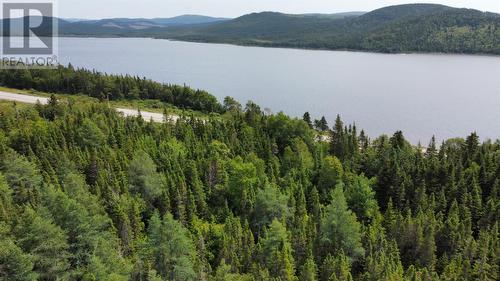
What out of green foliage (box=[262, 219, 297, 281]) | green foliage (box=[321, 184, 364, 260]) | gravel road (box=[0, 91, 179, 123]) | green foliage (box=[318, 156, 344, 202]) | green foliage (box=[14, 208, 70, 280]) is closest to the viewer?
green foliage (box=[14, 208, 70, 280])

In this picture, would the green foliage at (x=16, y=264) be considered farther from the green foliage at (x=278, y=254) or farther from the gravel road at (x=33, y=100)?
the gravel road at (x=33, y=100)

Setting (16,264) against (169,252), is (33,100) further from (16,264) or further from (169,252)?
(169,252)

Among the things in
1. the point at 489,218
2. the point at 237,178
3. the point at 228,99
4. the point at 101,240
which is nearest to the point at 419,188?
the point at 489,218

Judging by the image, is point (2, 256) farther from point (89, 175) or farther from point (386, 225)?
point (386, 225)

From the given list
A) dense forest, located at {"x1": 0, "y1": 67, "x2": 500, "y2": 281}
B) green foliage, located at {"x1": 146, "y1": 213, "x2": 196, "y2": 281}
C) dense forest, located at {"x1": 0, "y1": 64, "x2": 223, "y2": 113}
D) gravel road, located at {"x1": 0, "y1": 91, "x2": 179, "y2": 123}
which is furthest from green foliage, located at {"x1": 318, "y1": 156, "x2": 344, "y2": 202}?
dense forest, located at {"x1": 0, "y1": 64, "x2": 223, "y2": 113}

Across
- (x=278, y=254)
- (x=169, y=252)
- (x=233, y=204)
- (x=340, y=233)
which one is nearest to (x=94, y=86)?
(x=233, y=204)

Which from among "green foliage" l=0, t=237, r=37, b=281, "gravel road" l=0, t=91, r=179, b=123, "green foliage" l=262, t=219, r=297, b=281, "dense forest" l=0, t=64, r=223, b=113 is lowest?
"green foliage" l=262, t=219, r=297, b=281

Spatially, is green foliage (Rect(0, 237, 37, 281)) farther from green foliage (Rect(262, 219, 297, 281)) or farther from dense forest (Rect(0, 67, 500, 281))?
green foliage (Rect(262, 219, 297, 281))

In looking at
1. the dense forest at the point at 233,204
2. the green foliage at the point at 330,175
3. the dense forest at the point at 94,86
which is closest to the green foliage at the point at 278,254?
the dense forest at the point at 233,204
